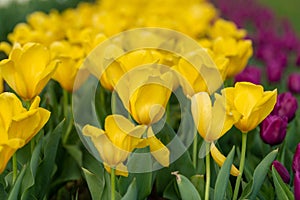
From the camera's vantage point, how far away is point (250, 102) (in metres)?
1.72

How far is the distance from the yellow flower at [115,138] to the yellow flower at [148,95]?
0.41 feet

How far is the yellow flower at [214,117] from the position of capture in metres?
1.72

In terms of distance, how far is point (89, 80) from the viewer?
8.39 ft

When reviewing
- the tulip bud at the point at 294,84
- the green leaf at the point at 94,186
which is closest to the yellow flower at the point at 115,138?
the green leaf at the point at 94,186

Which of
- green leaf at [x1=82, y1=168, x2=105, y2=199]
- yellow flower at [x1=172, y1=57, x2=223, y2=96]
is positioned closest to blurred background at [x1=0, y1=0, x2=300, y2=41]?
yellow flower at [x1=172, y1=57, x2=223, y2=96]

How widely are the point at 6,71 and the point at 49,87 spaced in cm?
71

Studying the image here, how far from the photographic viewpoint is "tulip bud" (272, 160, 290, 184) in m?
1.85

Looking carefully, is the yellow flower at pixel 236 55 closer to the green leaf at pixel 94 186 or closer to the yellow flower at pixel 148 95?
the yellow flower at pixel 148 95

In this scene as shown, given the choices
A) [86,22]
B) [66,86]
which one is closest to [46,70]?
[66,86]

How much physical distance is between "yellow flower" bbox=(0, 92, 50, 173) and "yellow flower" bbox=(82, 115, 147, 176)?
0.46 ft

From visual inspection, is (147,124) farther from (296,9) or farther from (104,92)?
(296,9)

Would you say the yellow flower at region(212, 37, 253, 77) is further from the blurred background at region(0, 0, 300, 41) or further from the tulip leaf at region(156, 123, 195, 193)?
the blurred background at region(0, 0, 300, 41)

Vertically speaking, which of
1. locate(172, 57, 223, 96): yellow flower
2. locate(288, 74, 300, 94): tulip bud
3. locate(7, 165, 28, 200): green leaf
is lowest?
locate(288, 74, 300, 94): tulip bud

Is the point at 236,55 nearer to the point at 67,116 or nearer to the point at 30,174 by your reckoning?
the point at 67,116
